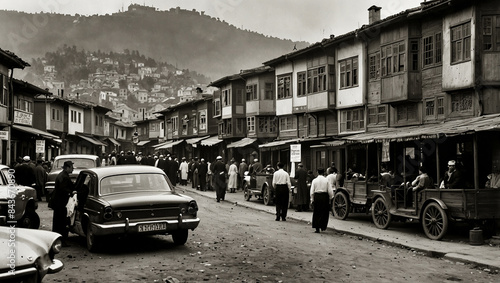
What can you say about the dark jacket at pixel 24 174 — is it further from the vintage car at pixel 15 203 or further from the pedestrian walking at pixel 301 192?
the pedestrian walking at pixel 301 192

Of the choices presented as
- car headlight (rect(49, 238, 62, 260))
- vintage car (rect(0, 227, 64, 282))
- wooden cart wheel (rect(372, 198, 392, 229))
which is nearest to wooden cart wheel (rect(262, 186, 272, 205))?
wooden cart wheel (rect(372, 198, 392, 229))

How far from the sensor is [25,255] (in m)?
6.07

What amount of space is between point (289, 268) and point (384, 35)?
71.6ft

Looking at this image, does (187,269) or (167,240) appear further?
(167,240)

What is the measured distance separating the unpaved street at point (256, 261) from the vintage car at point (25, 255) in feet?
7.65

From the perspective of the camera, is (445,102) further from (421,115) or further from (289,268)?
(289,268)

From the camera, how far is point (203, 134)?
209ft

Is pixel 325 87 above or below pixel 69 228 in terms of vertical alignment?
above

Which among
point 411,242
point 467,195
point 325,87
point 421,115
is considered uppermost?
point 325,87

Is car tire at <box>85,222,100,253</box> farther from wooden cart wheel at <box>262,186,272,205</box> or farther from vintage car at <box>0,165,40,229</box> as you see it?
wooden cart wheel at <box>262,186,272,205</box>

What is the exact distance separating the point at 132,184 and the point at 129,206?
3.69ft

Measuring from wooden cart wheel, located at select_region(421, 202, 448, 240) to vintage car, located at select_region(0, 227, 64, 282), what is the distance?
1038 centimetres

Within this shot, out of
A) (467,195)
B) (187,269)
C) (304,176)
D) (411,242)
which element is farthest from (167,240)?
(304,176)

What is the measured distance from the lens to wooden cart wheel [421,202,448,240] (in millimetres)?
14344
